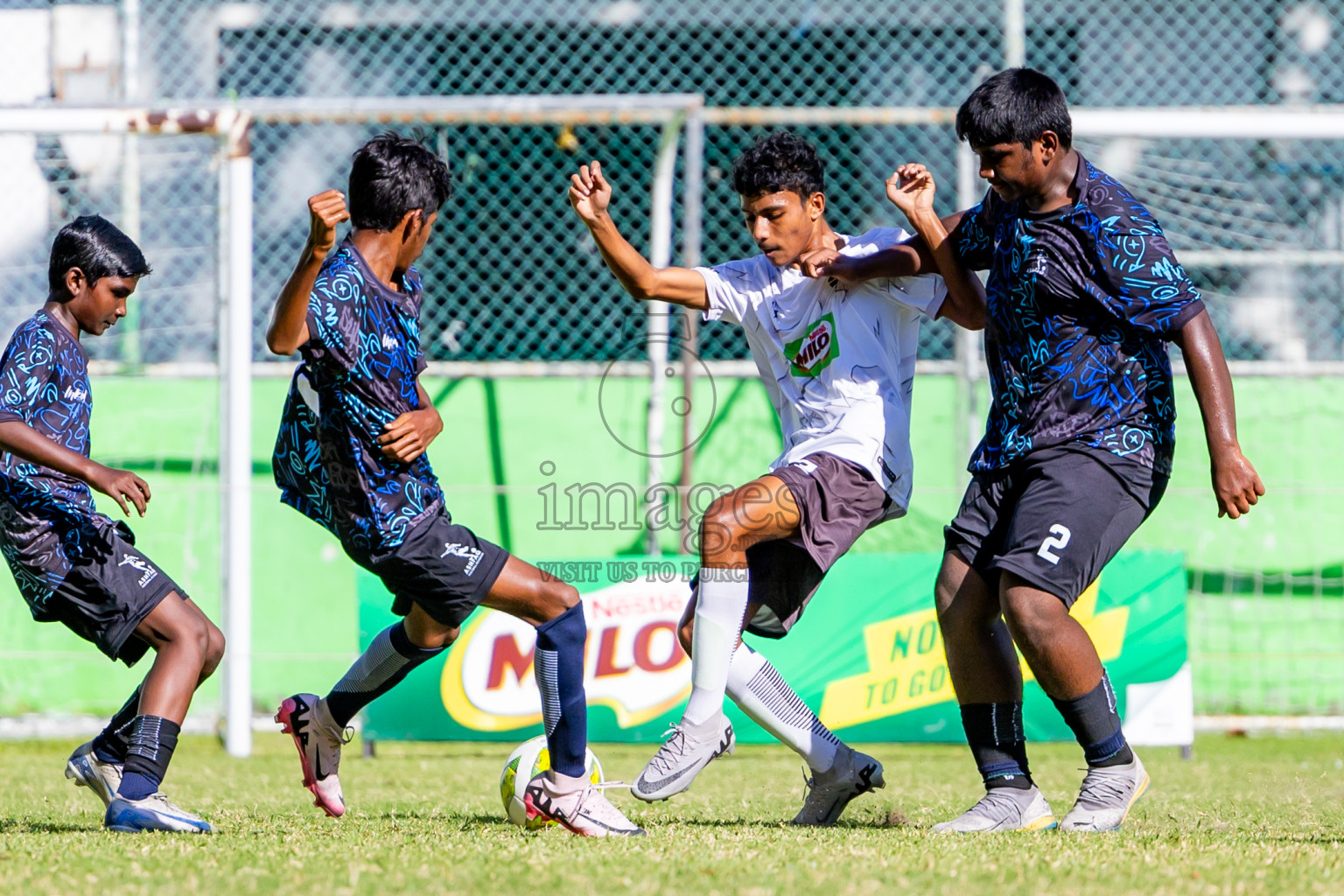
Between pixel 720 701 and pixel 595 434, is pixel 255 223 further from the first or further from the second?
pixel 720 701

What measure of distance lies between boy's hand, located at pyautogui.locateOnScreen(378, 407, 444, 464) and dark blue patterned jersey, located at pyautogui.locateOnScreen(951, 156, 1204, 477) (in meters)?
1.61

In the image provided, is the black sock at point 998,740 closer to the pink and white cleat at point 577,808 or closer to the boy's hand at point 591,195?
the pink and white cleat at point 577,808

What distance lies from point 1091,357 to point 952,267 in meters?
0.57

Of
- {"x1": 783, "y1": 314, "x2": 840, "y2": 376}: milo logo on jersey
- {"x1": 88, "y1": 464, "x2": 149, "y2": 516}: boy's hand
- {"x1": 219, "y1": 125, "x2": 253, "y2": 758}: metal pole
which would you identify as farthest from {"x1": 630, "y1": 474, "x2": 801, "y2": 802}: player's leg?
{"x1": 219, "y1": 125, "x2": 253, "y2": 758}: metal pole

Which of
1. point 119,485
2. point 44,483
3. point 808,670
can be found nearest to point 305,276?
point 119,485

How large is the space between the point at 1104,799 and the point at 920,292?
1552 mm

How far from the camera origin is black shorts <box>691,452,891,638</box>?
4.00m

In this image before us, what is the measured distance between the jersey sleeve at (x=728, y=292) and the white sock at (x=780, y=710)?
1.02 metres

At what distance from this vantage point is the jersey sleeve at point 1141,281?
3662 mm

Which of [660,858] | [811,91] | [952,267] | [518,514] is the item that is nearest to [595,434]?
[518,514]

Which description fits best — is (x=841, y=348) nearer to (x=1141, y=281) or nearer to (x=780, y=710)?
(x=1141, y=281)

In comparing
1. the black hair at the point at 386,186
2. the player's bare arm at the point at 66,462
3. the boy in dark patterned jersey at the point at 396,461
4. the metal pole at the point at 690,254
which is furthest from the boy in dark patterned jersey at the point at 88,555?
the metal pole at the point at 690,254

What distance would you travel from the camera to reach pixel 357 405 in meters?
3.79

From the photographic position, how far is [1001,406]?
12.8 ft
